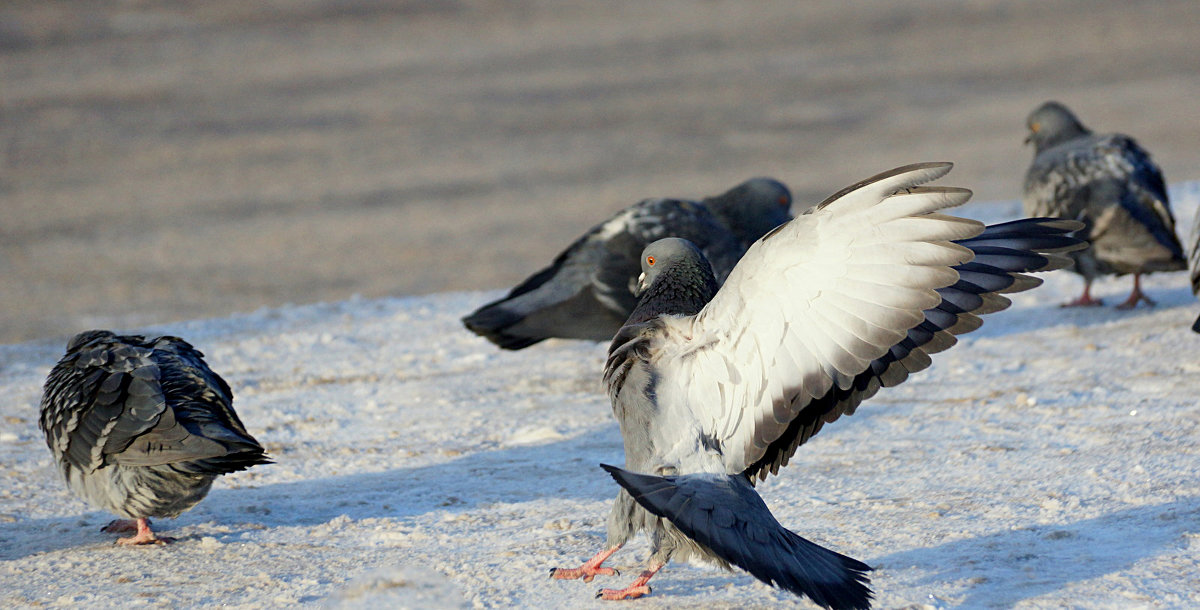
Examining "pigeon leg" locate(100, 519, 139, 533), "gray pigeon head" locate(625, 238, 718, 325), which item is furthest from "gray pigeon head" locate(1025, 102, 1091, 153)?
"pigeon leg" locate(100, 519, 139, 533)

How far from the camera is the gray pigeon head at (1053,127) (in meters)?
8.18

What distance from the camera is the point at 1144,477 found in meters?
4.28

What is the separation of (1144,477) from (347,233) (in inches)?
323

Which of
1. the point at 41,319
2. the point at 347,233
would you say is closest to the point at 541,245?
the point at 347,233

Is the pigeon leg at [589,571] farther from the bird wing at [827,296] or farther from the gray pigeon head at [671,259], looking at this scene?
the gray pigeon head at [671,259]

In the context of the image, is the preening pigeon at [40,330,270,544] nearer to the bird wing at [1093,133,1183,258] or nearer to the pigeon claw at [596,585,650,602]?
the pigeon claw at [596,585,650,602]

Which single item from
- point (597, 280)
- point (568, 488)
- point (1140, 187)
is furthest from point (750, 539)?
point (1140, 187)

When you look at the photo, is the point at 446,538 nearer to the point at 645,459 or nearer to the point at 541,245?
the point at 645,459

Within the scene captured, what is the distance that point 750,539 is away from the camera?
3301 mm

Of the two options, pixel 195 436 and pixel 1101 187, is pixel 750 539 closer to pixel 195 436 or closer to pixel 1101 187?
pixel 195 436

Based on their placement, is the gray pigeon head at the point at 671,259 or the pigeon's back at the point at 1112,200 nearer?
the gray pigeon head at the point at 671,259

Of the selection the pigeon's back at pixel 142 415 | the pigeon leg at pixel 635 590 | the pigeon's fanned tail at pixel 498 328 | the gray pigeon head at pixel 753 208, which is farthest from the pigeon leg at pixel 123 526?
the gray pigeon head at pixel 753 208

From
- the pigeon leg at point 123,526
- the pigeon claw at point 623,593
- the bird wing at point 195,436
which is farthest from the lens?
the pigeon leg at point 123,526

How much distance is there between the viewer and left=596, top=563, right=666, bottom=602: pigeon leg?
11.8 feet
